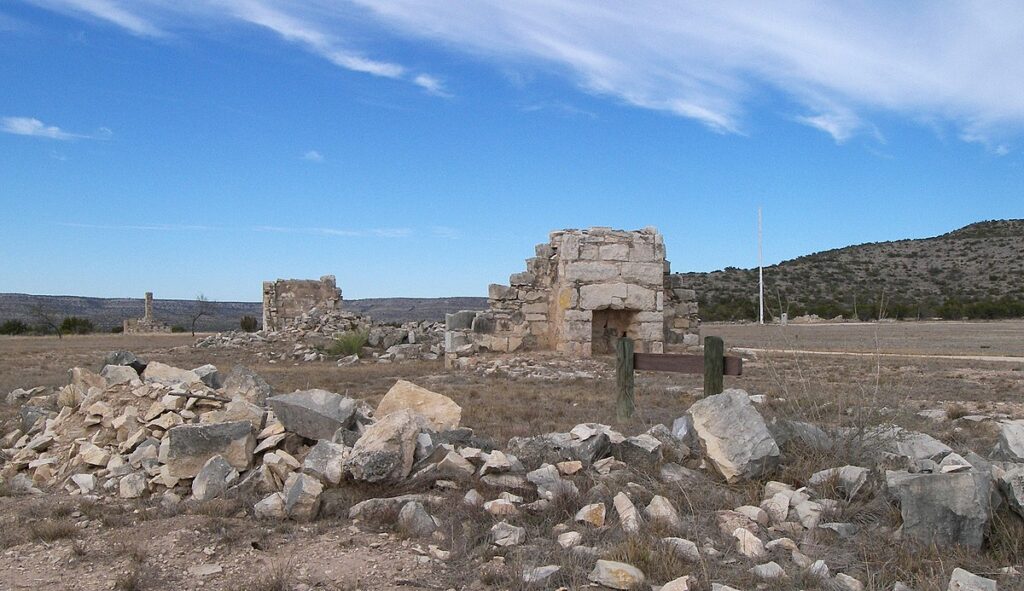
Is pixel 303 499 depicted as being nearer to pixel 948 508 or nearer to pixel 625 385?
pixel 948 508

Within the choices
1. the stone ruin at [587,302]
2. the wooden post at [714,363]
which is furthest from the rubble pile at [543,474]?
the stone ruin at [587,302]

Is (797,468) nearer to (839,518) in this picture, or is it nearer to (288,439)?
(839,518)

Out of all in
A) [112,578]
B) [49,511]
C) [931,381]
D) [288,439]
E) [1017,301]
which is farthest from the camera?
[1017,301]

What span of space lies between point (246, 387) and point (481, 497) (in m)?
3.46

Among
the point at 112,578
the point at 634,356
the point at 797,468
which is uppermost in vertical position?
the point at 634,356

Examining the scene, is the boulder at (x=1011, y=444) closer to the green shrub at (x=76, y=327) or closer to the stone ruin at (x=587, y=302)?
the stone ruin at (x=587, y=302)

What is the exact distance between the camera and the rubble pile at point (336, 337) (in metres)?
19.2

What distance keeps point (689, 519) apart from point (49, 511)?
13.6ft

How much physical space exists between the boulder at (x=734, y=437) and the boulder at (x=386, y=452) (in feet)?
6.78

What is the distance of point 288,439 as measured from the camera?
19.6ft

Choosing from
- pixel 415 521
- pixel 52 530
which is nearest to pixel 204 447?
pixel 52 530

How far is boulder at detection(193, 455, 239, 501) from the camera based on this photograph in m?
5.24

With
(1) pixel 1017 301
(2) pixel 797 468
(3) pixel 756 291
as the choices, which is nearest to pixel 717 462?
(2) pixel 797 468

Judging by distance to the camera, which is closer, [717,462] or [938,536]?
[938,536]
